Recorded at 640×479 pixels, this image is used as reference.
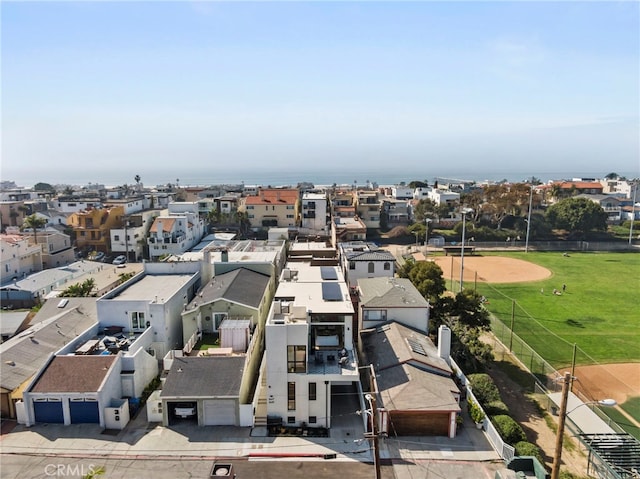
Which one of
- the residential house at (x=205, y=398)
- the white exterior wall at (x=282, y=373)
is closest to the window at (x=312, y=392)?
the white exterior wall at (x=282, y=373)

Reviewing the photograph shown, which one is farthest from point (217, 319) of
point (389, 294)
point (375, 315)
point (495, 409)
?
point (495, 409)

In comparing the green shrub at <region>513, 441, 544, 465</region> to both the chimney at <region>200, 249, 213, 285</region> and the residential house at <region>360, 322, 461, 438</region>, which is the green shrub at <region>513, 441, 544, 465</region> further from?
the chimney at <region>200, 249, 213, 285</region>

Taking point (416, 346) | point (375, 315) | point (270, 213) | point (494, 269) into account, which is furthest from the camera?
point (270, 213)

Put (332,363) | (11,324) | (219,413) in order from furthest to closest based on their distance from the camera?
(11,324)
(332,363)
(219,413)

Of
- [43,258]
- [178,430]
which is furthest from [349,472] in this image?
[43,258]

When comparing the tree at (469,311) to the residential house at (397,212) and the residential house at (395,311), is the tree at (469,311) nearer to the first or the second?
the residential house at (395,311)

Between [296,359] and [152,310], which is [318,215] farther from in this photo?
[296,359]
